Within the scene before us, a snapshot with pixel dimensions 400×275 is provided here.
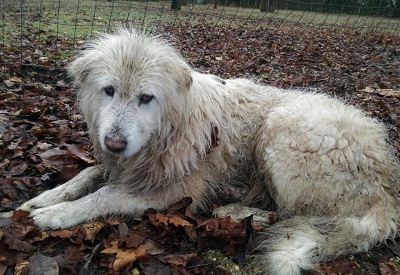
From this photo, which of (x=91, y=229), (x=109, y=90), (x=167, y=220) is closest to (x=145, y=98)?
(x=109, y=90)

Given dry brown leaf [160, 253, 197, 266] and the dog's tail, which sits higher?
the dog's tail

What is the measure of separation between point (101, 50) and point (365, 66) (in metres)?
7.15

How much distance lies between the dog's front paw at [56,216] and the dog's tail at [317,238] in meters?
1.46

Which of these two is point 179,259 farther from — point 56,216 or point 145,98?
point 145,98

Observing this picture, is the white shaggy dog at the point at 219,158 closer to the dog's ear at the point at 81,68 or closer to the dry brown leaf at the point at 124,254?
the dog's ear at the point at 81,68

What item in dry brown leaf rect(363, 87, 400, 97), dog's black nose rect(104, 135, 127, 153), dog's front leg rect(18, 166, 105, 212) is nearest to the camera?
dog's black nose rect(104, 135, 127, 153)

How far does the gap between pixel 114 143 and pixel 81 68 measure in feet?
3.08

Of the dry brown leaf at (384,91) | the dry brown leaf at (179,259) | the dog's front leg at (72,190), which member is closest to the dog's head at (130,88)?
the dog's front leg at (72,190)

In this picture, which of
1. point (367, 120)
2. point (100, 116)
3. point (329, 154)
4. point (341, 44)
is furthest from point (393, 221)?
point (341, 44)

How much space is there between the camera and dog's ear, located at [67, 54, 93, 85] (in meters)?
3.30

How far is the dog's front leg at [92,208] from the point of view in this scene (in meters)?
3.06

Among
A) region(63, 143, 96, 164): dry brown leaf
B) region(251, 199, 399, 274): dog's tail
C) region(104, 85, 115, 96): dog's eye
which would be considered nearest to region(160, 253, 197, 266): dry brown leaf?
region(251, 199, 399, 274): dog's tail

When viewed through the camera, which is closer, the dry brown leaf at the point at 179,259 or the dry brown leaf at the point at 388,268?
the dry brown leaf at the point at 179,259

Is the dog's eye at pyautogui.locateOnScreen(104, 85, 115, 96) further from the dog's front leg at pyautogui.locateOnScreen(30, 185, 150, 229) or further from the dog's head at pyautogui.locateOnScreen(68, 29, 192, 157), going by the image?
the dog's front leg at pyautogui.locateOnScreen(30, 185, 150, 229)
